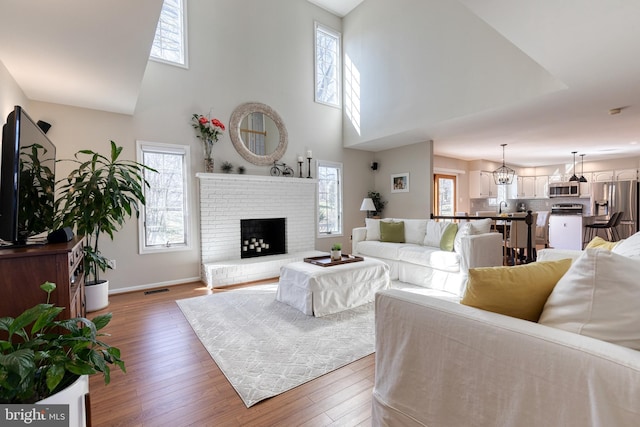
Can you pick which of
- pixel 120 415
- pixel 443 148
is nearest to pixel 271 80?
pixel 443 148

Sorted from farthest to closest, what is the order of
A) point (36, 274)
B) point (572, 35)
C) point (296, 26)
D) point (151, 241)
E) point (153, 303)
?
point (296, 26) → point (151, 241) → point (153, 303) → point (572, 35) → point (36, 274)

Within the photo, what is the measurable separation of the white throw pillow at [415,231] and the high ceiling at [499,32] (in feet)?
5.39

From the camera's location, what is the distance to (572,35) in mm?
2248

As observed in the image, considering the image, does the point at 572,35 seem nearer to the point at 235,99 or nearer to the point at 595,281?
the point at 595,281

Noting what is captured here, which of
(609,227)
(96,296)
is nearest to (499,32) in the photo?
(96,296)

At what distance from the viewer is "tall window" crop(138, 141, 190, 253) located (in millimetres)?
4262

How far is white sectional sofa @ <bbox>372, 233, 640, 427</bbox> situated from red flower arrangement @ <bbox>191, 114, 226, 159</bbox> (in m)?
4.14

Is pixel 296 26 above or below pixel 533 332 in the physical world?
above

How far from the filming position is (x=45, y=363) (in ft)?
3.88

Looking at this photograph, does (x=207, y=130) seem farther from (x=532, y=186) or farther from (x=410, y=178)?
(x=532, y=186)

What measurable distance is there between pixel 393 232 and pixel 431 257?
1.01 meters

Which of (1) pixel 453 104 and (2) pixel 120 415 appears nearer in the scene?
(2) pixel 120 415

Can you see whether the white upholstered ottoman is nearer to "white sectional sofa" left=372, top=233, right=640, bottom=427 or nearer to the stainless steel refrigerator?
"white sectional sofa" left=372, top=233, right=640, bottom=427

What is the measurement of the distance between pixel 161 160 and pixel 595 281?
4842 millimetres
